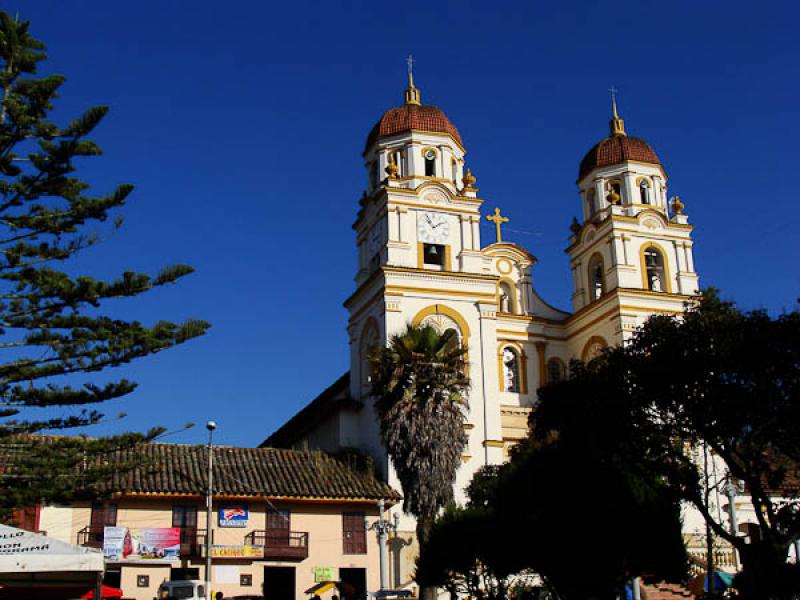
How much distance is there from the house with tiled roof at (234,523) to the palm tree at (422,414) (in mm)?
Result: 4410

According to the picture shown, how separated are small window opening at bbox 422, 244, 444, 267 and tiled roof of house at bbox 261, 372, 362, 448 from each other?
691cm

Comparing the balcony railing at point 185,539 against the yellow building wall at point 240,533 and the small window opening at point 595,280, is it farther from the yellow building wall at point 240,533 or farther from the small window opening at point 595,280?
the small window opening at point 595,280

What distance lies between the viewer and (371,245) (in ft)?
148

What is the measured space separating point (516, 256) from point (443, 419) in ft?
64.0

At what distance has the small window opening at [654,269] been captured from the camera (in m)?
46.7

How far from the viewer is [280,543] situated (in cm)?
3497

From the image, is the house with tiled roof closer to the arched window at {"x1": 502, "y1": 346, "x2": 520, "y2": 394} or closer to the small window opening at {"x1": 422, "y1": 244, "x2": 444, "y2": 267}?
the small window opening at {"x1": 422, "y1": 244, "x2": 444, "y2": 267}

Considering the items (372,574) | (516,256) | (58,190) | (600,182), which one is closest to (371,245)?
(516,256)

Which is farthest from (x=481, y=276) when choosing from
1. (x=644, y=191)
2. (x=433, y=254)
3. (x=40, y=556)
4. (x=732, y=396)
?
(x=40, y=556)

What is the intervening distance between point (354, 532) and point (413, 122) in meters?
18.7

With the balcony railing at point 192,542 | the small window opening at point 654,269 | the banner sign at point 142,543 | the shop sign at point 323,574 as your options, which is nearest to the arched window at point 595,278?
the small window opening at point 654,269

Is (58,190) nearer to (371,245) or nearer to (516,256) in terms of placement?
(371,245)

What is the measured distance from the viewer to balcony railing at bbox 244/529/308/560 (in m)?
34.6

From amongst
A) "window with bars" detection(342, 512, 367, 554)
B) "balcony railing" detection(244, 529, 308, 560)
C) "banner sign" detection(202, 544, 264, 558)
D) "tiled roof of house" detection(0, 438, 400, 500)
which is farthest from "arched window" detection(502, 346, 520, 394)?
"banner sign" detection(202, 544, 264, 558)
